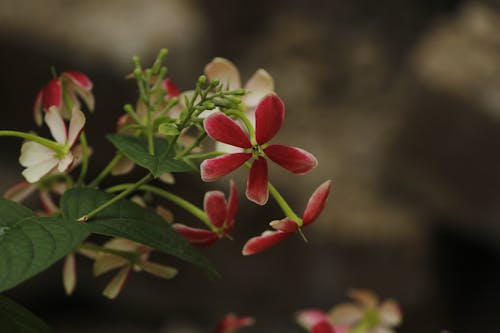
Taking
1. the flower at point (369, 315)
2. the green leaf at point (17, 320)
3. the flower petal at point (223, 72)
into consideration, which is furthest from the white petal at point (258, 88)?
the flower at point (369, 315)

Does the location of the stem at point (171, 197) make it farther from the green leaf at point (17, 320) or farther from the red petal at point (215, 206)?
the green leaf at point (17, 320)

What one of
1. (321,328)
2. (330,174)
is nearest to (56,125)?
(321,328)

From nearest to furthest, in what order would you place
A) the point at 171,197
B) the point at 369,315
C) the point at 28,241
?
the point at 28,241, the point at 171,197, the point at 369,315

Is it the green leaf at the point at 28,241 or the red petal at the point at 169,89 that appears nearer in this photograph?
the green leaf at the point at 28,241

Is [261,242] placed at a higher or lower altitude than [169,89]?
lower

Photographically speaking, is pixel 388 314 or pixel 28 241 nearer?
pixel 28 241

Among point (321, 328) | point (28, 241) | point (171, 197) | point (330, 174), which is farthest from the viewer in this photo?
point (330, 174)

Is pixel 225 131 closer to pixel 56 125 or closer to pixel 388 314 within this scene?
pixel 56 125
